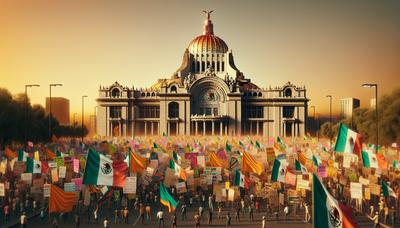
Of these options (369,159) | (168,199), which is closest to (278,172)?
(369,159)

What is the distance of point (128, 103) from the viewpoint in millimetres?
102188

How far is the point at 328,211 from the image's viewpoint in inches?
445

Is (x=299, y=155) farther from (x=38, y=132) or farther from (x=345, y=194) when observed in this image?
(x=38, y=132)

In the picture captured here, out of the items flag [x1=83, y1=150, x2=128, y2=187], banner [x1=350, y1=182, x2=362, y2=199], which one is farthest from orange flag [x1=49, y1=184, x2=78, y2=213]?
banner [x1=350, y1=182, x2=362, y2=199]

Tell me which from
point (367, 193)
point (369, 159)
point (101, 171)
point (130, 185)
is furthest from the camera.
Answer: point (369, 159)

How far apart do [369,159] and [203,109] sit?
7036 centimetres

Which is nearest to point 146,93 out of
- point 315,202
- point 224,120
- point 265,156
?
point 224,120

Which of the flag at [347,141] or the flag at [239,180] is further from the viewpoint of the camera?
the flag at [239,180]

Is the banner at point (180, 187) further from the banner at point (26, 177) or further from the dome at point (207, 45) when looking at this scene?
the dome at point (207, 45)

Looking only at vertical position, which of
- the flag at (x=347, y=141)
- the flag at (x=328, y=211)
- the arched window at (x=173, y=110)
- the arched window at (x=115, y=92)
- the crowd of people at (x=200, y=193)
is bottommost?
the crowd of people at (x=200, y=193)

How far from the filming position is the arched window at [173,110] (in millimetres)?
100312

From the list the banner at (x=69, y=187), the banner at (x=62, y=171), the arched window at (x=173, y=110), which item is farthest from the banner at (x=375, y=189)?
the arched window at (x=173, y=110)

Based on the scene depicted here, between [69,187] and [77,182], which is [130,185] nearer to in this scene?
[69,187]

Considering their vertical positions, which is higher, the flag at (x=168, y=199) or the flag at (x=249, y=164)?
the flag at (x=249, y=164)
